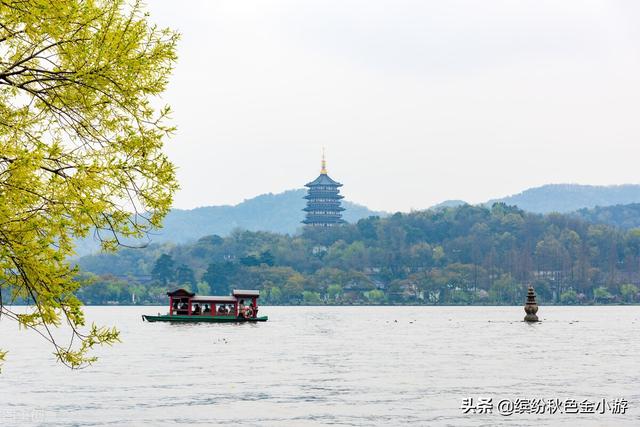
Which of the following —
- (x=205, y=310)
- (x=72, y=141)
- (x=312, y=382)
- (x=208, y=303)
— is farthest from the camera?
(x=205, y=310)

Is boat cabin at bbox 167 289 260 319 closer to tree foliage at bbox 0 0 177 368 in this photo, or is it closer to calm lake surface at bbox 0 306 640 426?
calm lake surface at bbox 0 306 640 426

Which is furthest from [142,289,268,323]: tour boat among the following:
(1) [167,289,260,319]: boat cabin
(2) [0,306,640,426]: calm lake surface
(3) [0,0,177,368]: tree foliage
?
(3) [0,0,177,368]: tree foliage

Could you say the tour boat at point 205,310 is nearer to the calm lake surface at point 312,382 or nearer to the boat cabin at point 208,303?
the boat cabin at point 208,303

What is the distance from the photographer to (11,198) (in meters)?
13.6

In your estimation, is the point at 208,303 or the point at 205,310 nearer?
the point at 208,303

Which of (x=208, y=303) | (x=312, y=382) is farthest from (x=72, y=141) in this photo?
(x=208, y=303)

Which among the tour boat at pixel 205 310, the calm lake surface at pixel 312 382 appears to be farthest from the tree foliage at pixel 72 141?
the tour boat at pixel 205 310

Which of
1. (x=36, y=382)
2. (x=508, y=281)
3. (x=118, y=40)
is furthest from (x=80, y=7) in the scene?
(x=508, y=281)

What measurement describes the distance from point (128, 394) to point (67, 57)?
22.4 metres

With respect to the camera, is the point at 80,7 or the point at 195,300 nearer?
the point at 80,7

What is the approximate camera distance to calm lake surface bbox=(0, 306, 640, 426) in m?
28.6

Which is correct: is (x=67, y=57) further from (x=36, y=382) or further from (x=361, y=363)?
(x=361, y=363)

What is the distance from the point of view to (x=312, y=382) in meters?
39.3

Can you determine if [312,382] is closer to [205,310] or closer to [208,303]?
[208,303]
